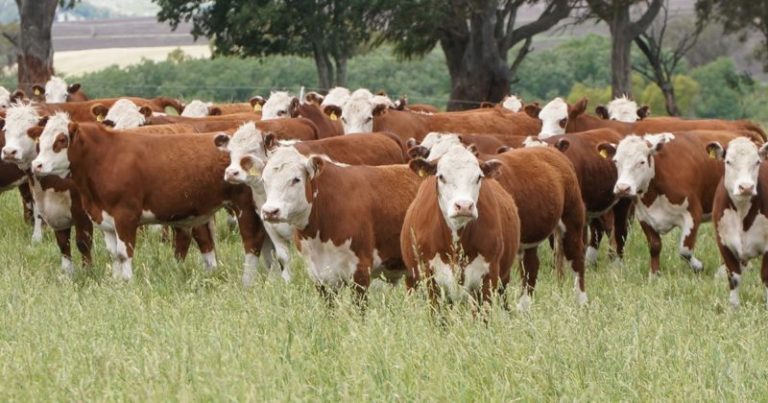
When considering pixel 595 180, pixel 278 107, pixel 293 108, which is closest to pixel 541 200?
pixel 595 180

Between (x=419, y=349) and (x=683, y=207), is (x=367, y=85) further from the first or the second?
(x=419, y=349)

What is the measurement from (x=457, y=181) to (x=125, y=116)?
7070mm

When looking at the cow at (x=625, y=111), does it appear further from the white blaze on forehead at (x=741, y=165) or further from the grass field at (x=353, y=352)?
the grass field at (x=353, y=352)

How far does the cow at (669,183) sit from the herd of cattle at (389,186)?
0.06 feet

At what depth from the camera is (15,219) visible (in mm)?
16422

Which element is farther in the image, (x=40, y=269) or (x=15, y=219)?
(x=15, y=219)

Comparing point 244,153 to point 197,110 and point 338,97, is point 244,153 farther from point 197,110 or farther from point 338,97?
point 197,110

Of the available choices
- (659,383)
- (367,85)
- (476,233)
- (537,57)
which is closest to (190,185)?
(476,233)

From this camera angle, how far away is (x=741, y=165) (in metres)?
11.9

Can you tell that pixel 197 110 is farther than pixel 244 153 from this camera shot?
Yes

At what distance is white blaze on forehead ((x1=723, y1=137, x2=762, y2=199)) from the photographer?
11.9m

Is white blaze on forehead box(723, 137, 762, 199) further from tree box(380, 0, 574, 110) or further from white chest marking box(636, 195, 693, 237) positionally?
tree box(380, 0, 574, 110)

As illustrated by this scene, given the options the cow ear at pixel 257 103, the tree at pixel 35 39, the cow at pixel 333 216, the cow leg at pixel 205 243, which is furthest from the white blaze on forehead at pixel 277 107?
the tree at pixel 35 39

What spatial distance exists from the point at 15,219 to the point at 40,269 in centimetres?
419
